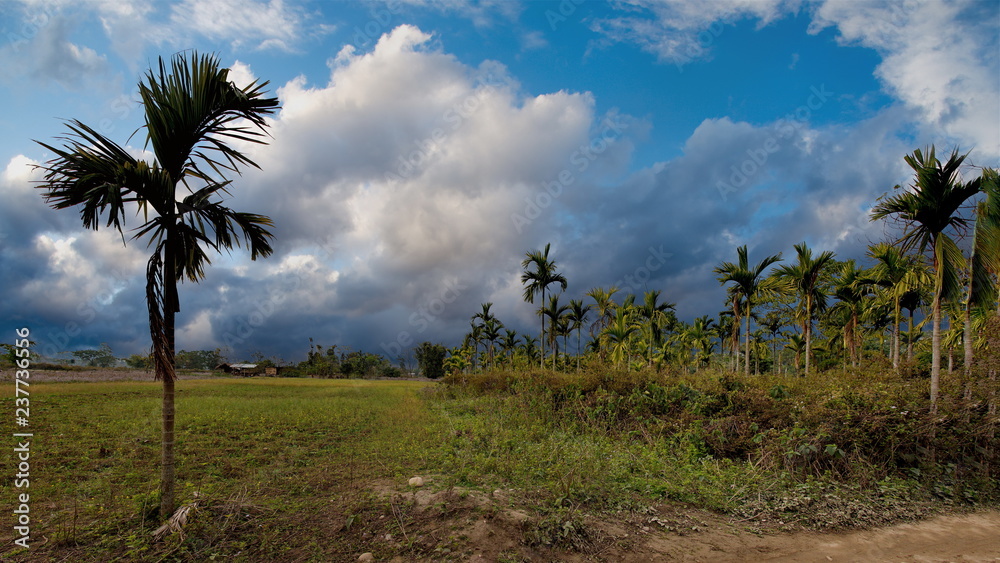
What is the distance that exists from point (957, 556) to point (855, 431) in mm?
3201

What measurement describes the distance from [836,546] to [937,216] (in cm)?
786

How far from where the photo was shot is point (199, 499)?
524 centimetres

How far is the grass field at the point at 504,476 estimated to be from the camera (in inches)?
187

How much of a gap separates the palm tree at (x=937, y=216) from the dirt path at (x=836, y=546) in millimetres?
4296

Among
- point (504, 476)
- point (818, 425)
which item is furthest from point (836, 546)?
point (504, 476)

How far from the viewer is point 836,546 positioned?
5145 millimetres

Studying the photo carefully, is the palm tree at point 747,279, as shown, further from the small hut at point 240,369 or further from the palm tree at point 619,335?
the small hut at point 240,369

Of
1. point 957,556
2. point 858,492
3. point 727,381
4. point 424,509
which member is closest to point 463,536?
point 424,509

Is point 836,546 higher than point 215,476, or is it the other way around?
point 836,546

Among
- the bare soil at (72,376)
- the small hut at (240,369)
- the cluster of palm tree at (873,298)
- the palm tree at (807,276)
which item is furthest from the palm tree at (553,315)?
the small hut at (240,369)

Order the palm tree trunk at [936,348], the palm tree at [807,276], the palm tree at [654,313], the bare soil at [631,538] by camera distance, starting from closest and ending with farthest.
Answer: the bare soil at [631,538] < the palm tree trunk at [936,348] < the palm tree at [807,276] < the palm tree at [654,313]

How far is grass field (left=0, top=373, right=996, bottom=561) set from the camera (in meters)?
4.75

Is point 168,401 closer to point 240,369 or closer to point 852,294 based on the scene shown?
point 852,294

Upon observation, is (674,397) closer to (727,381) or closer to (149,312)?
(727,381)
